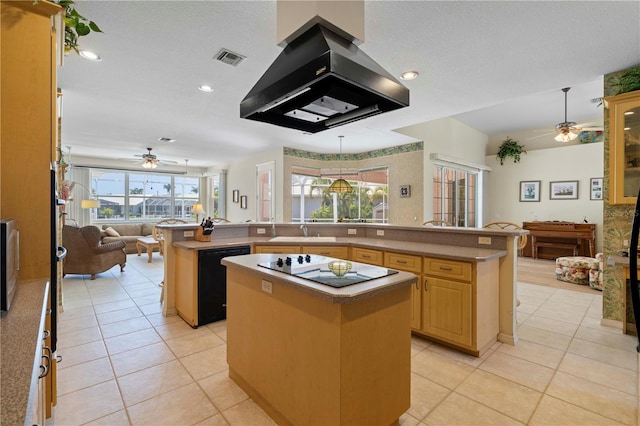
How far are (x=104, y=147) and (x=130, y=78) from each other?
4968 millimetres

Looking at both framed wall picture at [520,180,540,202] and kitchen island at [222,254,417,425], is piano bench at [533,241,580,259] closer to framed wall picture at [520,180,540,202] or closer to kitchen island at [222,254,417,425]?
framed wall picture at [520,180,540,202]

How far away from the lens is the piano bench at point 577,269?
4.96m

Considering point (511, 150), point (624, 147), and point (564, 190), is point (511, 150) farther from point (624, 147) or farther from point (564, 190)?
point (624, 147)

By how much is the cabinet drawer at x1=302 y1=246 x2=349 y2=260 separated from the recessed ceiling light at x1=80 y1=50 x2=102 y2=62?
279 centimetres

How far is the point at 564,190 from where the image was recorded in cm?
A: 750

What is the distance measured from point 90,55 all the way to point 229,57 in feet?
4.08

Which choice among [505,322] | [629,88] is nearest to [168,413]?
[505,322]

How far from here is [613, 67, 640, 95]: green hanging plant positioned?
306cm

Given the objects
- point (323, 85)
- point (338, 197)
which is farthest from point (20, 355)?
point (338, 197)

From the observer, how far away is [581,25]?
7.59 ft

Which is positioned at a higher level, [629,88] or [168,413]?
[629,88]

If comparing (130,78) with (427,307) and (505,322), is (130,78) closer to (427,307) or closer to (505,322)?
(427,307)

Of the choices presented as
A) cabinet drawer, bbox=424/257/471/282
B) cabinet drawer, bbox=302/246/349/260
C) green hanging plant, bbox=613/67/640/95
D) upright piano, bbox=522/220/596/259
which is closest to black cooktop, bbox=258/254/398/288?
cabinet drawer, bbox=424/257/471/282

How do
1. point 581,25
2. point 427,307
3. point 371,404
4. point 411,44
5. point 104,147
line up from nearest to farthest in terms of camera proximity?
1. point 371,404
2. point 581,25
3. point 411,44
4. point 427,307
5. point 104,147
